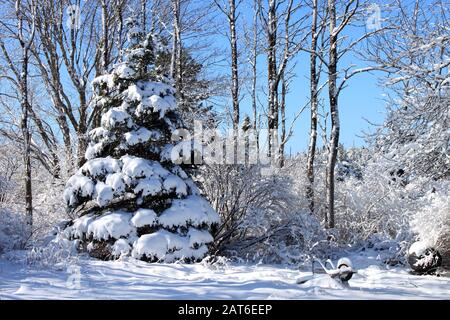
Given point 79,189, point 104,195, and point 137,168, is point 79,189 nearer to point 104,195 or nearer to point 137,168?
point 104,195

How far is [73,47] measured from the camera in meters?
15.8

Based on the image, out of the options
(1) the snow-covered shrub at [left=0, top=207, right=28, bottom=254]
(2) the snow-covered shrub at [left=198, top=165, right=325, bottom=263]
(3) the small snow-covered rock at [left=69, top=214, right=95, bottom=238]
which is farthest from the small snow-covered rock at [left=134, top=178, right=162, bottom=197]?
(1) the snow-covered shrub at [left=0, top=207, right=28, bottom=254]

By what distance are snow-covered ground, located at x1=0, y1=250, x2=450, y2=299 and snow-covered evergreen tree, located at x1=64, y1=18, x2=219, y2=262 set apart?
0.64 meters

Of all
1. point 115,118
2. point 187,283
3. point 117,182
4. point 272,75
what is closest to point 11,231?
point 117,182

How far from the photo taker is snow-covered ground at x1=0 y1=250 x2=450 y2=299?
16.0ft

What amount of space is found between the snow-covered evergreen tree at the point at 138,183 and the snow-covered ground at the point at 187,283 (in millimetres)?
644

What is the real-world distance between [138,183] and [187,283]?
9.12 ft

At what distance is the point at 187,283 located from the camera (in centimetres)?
562

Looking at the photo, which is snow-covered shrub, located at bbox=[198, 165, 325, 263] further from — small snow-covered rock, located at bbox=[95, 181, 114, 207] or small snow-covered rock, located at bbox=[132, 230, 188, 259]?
small snow-covered rock, located at bbox=[95, 181, 114, 207]

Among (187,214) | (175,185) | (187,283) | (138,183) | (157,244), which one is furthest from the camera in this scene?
(175,185)

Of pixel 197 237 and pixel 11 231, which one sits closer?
pixel 197 237

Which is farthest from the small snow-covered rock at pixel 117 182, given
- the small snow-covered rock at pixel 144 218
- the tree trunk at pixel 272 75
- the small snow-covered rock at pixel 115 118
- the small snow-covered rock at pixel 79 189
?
the tree trunk at pixel 272 75

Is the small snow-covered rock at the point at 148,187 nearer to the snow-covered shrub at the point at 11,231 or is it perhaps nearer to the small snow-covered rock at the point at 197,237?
the small snow-covered rock at the point at 197,237
